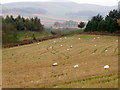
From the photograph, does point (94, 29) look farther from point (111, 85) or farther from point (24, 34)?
point (111, 85)

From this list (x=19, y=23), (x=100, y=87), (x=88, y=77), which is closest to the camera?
(x=100, y=87)

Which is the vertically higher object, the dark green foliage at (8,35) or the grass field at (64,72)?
the grass field at (64,72)

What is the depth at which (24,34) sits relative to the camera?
141 m

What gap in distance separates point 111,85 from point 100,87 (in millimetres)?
848

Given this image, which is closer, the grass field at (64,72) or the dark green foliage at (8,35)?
the grass field at (64,72)

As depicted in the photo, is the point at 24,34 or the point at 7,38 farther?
the point at 24,34

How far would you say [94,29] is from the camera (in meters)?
108

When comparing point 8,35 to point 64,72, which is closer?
point 64,72

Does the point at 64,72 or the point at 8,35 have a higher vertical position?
the point at 64,72

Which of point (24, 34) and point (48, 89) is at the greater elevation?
point (48, 89)

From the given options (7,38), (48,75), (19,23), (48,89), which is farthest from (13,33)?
(48,89)

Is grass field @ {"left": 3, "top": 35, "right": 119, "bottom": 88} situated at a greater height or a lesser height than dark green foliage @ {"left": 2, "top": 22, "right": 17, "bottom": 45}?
greater

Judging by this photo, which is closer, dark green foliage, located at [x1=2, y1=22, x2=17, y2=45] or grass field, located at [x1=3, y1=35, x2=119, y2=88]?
grass field, located at [x1=3, y1=35, x2=119, y2=88]

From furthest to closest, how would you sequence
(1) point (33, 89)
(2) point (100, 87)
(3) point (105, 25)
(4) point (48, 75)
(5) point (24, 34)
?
(5) point (24, 34) → (3) point (105, 25) → (4) point (48, 75) → (1) point (33, 89) → (2) point (100, 87)
